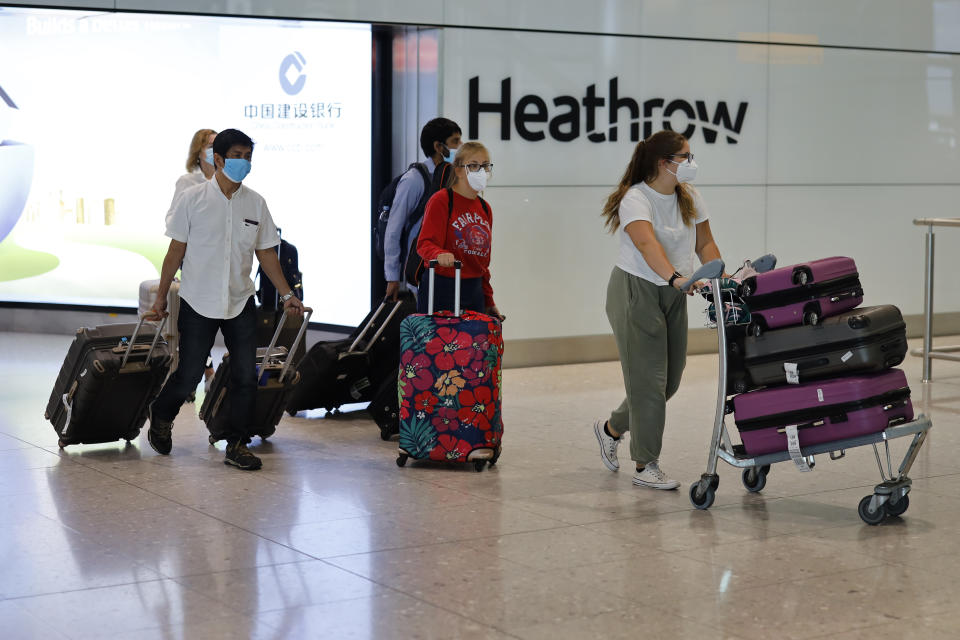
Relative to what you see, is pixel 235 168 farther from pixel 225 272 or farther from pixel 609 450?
pixel 609 450

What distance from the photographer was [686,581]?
4375 mm

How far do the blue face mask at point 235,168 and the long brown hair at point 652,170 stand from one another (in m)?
1.71

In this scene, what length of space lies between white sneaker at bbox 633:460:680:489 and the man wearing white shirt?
1.81 meters

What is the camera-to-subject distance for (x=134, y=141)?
11.9 meters

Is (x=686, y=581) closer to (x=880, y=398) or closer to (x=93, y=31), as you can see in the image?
(x=880, y=398)

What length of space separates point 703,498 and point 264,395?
2.47 metres

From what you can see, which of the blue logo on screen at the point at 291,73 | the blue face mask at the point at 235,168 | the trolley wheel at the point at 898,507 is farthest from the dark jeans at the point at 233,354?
the blue logo on screen at the point at 291,73

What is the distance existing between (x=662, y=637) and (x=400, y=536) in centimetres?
143

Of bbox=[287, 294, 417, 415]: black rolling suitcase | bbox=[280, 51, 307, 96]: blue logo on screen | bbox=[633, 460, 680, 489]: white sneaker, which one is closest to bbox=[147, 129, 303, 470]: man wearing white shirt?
bbox=[287, 294, 417, 415]: black rolling suitcase

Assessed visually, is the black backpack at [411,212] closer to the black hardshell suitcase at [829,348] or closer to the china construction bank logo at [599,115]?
the china construction bank logo at [599,115]

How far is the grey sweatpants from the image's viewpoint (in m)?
5.64

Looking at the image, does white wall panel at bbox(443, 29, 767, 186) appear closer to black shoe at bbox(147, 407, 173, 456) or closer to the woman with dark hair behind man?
black shoe at bbox(147, 407, 173, 456)

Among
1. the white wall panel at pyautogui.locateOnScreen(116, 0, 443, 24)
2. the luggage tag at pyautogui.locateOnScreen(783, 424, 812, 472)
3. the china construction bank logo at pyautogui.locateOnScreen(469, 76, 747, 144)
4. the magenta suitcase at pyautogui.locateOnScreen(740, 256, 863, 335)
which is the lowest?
the luggage tag at pyautogui.locateOnScreen(783, 424, 812, 472)

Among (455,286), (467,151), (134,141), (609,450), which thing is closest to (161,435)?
(455,286)
